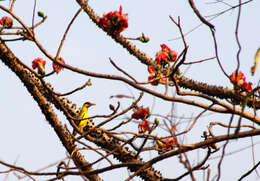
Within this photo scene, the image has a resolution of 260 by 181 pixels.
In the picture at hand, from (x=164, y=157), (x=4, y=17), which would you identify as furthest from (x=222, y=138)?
(x=4, y=17)

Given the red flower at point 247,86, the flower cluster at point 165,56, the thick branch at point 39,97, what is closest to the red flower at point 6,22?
the thick branch at point 39,97

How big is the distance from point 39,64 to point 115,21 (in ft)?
4.22

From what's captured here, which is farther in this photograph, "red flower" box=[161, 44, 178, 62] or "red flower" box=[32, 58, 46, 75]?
"red flower" box=[161, 44, 178, 62]

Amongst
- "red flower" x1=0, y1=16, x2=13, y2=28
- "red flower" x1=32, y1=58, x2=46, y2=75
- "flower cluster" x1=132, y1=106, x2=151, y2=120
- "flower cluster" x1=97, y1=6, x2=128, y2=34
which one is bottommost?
"flower cluster" x1=132, y1=106, x2=151, y2=120

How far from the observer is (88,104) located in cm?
645

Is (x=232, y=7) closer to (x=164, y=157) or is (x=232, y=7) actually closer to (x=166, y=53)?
(x=166, y=53)

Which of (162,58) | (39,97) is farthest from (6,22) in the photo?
(162,58)

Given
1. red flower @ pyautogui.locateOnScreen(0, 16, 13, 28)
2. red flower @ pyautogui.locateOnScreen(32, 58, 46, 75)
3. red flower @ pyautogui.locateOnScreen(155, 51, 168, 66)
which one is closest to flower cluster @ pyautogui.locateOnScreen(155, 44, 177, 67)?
red flower @ pyautogui.locateOnScreen(155, 51, 168, 66)

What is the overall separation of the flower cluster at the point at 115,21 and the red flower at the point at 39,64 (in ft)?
3.69

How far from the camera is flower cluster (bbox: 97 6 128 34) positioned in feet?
10.4

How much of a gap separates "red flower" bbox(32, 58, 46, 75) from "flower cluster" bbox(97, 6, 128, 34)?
112cm

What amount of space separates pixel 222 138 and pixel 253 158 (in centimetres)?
51

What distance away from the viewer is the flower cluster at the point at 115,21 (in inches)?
125

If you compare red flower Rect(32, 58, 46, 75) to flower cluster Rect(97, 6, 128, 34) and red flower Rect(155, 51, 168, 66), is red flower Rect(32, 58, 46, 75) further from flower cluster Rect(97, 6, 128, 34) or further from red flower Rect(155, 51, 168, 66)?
red flower Rect(155, 51, 168, 66)
